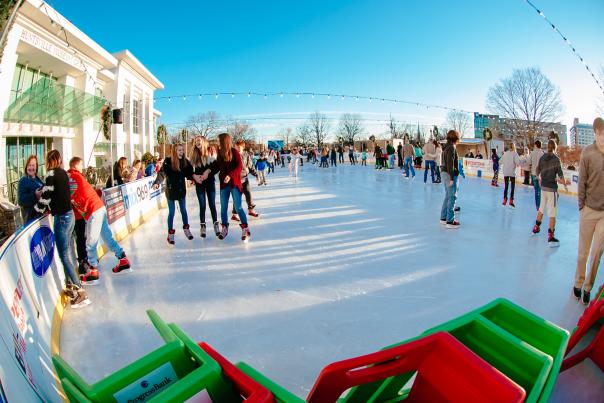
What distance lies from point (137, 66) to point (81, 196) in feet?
101

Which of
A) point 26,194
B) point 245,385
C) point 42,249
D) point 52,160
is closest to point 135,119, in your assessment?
point 26,194

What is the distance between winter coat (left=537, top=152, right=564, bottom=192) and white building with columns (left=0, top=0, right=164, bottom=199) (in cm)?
1120

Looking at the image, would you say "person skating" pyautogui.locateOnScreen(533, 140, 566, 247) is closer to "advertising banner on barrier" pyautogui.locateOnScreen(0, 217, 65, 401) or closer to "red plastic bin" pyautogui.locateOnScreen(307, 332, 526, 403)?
"red plastic bin" pyautogui.locateOnScreen(307, 332, 526, 403)

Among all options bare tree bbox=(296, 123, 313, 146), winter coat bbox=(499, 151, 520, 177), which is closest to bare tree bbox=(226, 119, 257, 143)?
bare tree bbox=(296, 123, 313, 146)

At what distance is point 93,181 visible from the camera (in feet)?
53.8

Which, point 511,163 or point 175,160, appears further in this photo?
point 511,163

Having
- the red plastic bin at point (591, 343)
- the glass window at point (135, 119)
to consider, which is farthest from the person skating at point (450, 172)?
the glass window at point (135, 119)

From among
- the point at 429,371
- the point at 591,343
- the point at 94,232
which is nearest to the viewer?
the point at 429,371

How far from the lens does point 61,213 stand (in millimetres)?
3525

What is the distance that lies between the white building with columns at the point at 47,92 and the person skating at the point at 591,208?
38.1 feet

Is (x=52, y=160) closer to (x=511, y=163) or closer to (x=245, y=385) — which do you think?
(x=245, y=385)

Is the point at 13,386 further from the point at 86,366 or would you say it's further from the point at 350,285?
the point at 350,285

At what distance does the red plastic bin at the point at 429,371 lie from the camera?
56.4 inches

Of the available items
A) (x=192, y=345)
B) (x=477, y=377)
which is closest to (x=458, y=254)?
(x=477, y=377)
